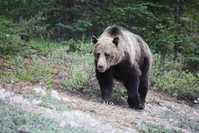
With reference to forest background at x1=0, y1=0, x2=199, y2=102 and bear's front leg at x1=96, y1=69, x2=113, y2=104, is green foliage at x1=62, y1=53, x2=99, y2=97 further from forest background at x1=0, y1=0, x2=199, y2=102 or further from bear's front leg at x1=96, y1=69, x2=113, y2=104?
forest background at x1=0, y1=0, x2=199, y2=102

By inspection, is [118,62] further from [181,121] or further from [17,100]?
[17,100]

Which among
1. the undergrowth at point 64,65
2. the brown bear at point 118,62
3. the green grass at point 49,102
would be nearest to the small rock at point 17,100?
the green grass at point 49,102

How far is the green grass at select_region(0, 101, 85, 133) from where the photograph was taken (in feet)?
15.6

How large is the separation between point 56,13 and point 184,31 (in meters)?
4.61

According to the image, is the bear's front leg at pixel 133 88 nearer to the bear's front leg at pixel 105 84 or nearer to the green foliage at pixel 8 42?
the bear's front leg at pixel 105 84

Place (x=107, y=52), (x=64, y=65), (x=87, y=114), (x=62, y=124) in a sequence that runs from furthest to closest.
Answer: (x=64, y=65) < (x=107, y=52) < (x=87, y=114) < (x=62, y=124)

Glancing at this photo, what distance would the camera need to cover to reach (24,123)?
4.99 metres

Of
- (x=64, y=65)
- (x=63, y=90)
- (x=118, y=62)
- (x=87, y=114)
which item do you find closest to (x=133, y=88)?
(x=118, y=62)

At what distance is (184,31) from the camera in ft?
44.2

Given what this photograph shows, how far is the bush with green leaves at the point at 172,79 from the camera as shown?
1170cm

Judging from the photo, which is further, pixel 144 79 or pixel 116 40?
pixel 144 79

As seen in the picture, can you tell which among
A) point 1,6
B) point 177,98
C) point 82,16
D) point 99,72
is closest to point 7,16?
point 1,6

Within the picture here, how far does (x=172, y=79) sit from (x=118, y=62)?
3.80 meters

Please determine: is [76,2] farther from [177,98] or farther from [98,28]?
[177,98]
